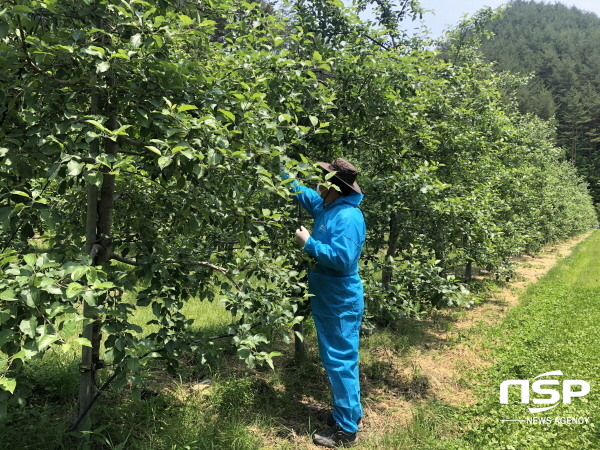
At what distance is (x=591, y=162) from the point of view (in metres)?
59.3

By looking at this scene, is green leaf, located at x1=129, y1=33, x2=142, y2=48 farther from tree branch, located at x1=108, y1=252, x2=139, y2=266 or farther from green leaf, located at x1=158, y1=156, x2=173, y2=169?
tree branch, located at x1=108, y1=252, x2=139, y2=266

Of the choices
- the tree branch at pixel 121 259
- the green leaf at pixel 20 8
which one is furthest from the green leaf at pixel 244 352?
the green leaf at pixel 20 8

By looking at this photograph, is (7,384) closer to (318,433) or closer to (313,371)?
(318,433)

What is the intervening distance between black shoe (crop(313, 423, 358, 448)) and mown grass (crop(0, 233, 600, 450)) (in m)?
0.11

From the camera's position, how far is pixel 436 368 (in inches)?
215

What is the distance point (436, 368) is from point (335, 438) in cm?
247

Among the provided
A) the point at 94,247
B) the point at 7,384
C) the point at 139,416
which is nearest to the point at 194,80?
the point at 94,247

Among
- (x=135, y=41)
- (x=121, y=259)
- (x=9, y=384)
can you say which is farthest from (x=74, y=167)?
(x=121, y=259)

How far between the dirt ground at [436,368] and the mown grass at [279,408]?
3 centimetres

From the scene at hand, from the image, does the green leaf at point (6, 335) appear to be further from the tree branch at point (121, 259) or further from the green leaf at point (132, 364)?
the tree branch at point (121, 259)

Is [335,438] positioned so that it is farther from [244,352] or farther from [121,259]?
[121,259]

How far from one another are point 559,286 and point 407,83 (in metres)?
9.82

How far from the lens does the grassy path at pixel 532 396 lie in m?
3.74
